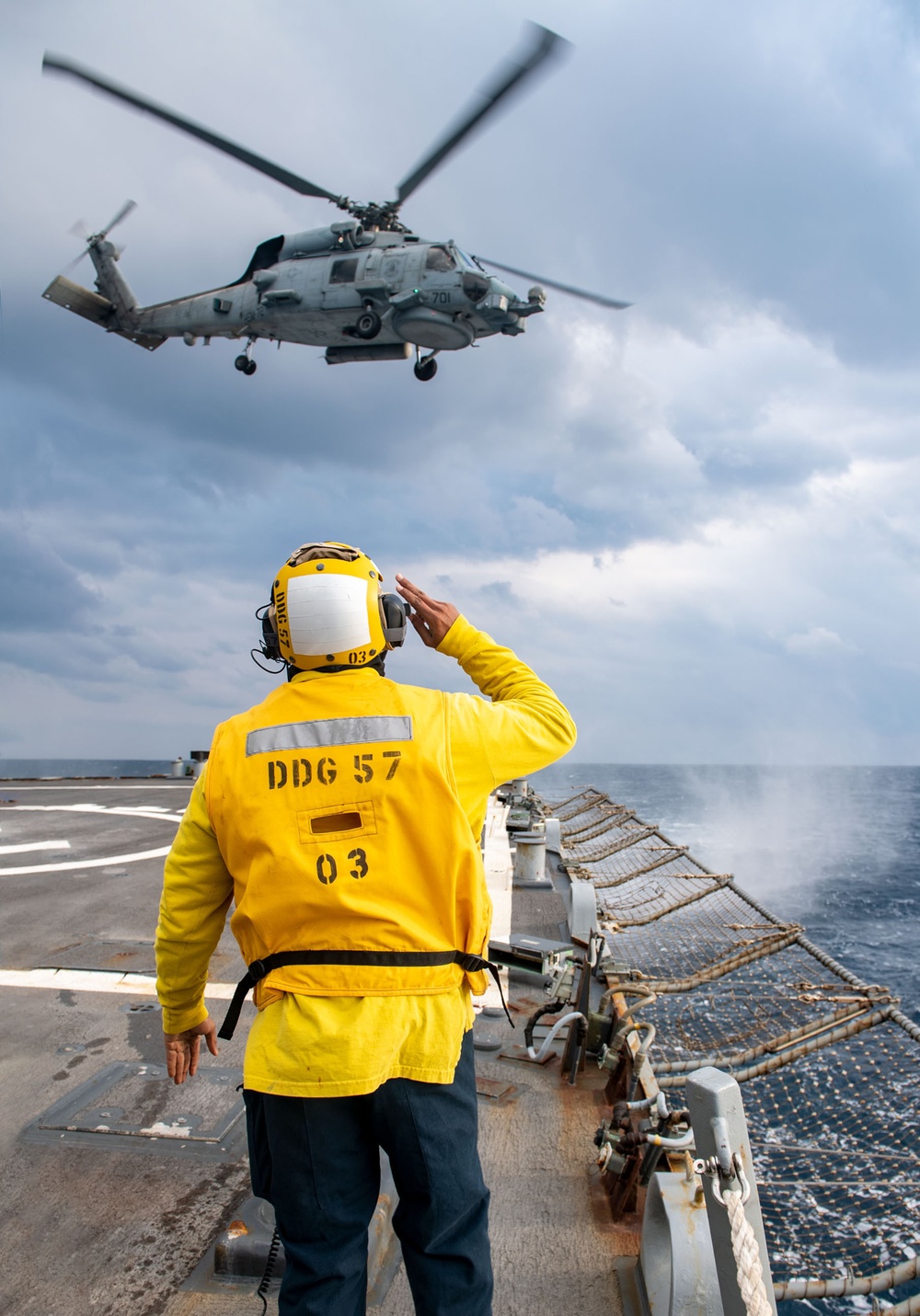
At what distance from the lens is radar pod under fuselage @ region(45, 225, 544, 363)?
1777 cm

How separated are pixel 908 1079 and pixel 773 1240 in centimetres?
636

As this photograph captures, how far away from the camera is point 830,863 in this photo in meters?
35.0

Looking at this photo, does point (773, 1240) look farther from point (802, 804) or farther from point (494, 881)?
point (802, 804)

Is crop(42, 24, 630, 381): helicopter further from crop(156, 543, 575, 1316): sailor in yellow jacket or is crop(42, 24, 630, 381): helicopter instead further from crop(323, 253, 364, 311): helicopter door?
crop(156, 543, 575, 1316): sailor in yellow jacket

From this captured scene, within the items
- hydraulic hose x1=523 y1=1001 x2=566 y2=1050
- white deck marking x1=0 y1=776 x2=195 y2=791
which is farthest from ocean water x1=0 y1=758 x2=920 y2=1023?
hydraulic hose x1=523 y1=1001 x2=566 y2=1050

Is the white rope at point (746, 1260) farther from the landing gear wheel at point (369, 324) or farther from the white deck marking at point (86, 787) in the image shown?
the white deck marking at point (86, 787)

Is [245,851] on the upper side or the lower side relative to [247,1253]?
upper

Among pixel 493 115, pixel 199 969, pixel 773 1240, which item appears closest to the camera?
pixel 199 969

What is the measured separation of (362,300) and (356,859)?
753 inches

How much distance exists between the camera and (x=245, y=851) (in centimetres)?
195

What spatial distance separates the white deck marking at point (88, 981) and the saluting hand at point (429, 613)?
3886mm

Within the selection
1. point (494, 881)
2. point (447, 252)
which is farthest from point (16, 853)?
point (447, 252)

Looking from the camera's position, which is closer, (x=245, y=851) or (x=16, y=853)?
(x=245, y=851)

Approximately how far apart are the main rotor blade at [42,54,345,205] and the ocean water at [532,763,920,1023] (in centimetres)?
2024
